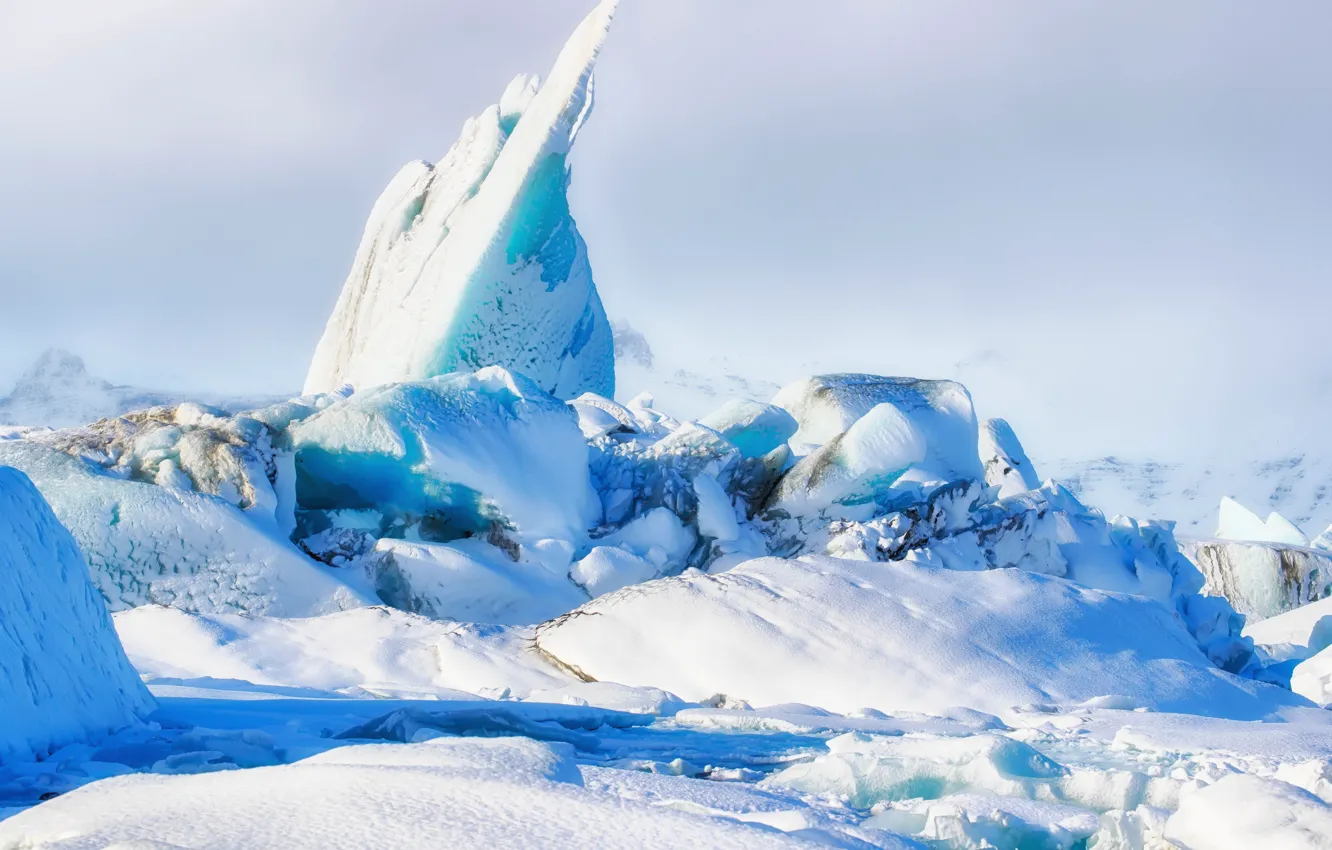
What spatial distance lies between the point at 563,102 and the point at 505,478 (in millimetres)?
4422

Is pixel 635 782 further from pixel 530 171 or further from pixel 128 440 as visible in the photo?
pixel 530 171

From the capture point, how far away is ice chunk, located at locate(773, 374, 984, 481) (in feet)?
32.5

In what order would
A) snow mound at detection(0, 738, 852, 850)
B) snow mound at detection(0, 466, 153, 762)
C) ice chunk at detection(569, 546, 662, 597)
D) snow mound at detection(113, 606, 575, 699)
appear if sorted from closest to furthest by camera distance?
snow mound at detection(0, 738, 852, 850), snow mound at detection(0, 466, 153, 762), snow mound at detection(113, 606, 575, 699), ice chunk at detection(569, 546, 662, 597)

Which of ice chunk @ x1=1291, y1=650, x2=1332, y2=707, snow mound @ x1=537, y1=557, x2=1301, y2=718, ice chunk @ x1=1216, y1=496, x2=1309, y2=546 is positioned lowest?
ice chunk @ x1=1216, y1=496, x2=1309, y2=546

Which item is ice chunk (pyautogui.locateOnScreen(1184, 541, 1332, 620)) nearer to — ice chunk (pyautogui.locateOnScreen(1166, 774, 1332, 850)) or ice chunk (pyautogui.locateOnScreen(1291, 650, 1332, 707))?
ice chunk (pyautogui.locateOnScreen(1291, 650, 1332, 707))

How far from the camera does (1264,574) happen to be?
15836mm

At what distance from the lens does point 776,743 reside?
386 centimetres

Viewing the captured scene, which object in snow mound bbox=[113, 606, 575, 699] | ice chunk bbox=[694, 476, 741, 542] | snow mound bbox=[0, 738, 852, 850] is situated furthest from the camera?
ice chunk bbox=[694, 476, 741, 542]

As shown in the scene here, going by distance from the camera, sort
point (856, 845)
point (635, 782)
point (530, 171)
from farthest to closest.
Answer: point (530, 171) → point (635, 782) → point (856, 845)

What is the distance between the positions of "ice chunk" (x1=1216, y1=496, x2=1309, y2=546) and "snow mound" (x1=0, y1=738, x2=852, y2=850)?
18.3 meters

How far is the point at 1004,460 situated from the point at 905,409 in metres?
2.15

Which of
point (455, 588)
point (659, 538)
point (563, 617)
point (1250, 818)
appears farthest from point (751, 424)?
point (1250, 818)

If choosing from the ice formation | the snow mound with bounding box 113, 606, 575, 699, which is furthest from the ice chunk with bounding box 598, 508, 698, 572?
the ice formation

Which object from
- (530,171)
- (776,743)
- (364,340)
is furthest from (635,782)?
(364,340)
